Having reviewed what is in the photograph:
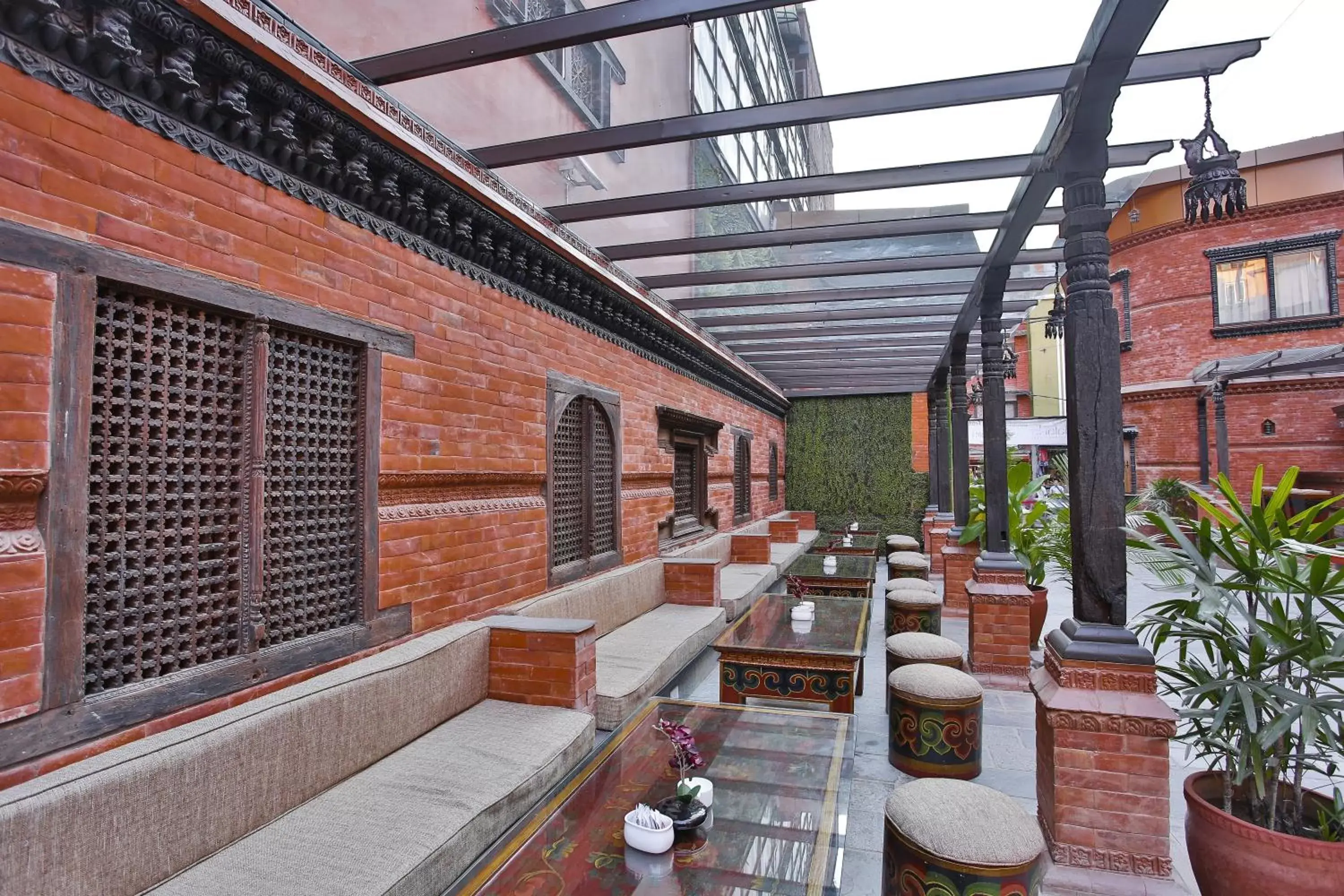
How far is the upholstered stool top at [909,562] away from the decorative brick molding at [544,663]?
5.35 m

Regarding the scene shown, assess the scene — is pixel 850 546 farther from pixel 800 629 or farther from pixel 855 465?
pixel 800 629

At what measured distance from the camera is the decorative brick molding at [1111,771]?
101 inches

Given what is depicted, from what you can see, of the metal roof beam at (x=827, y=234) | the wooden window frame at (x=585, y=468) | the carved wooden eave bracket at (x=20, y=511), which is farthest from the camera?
the wooden window frame at (x=585, y=468)

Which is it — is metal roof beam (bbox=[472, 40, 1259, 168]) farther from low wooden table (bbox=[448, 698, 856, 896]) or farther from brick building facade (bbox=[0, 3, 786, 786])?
low wooden table (bbox=[448, 698, 856, 896])

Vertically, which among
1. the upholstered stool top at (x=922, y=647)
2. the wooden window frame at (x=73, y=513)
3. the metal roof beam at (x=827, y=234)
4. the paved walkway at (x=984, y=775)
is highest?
the metal roof beam at (x=827, y=234)

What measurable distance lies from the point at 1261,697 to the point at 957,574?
5116 millimetres

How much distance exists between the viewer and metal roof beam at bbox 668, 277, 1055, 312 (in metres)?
6.32

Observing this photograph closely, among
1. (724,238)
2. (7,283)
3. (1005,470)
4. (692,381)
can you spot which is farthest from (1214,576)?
(692,381)

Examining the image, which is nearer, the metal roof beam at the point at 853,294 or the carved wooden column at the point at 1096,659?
the carved wooden column at the point at 1096,659

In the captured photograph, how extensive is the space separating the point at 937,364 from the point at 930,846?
891 cm

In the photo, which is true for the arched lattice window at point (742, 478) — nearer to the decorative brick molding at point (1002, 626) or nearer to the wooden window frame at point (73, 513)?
the decorative brick molding at point (1002, 626)

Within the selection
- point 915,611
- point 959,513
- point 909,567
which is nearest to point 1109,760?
point 915,611

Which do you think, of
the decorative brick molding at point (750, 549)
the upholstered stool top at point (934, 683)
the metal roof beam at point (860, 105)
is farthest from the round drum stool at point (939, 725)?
the decorative brick molding at point (750, 549)

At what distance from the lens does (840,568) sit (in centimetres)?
769
